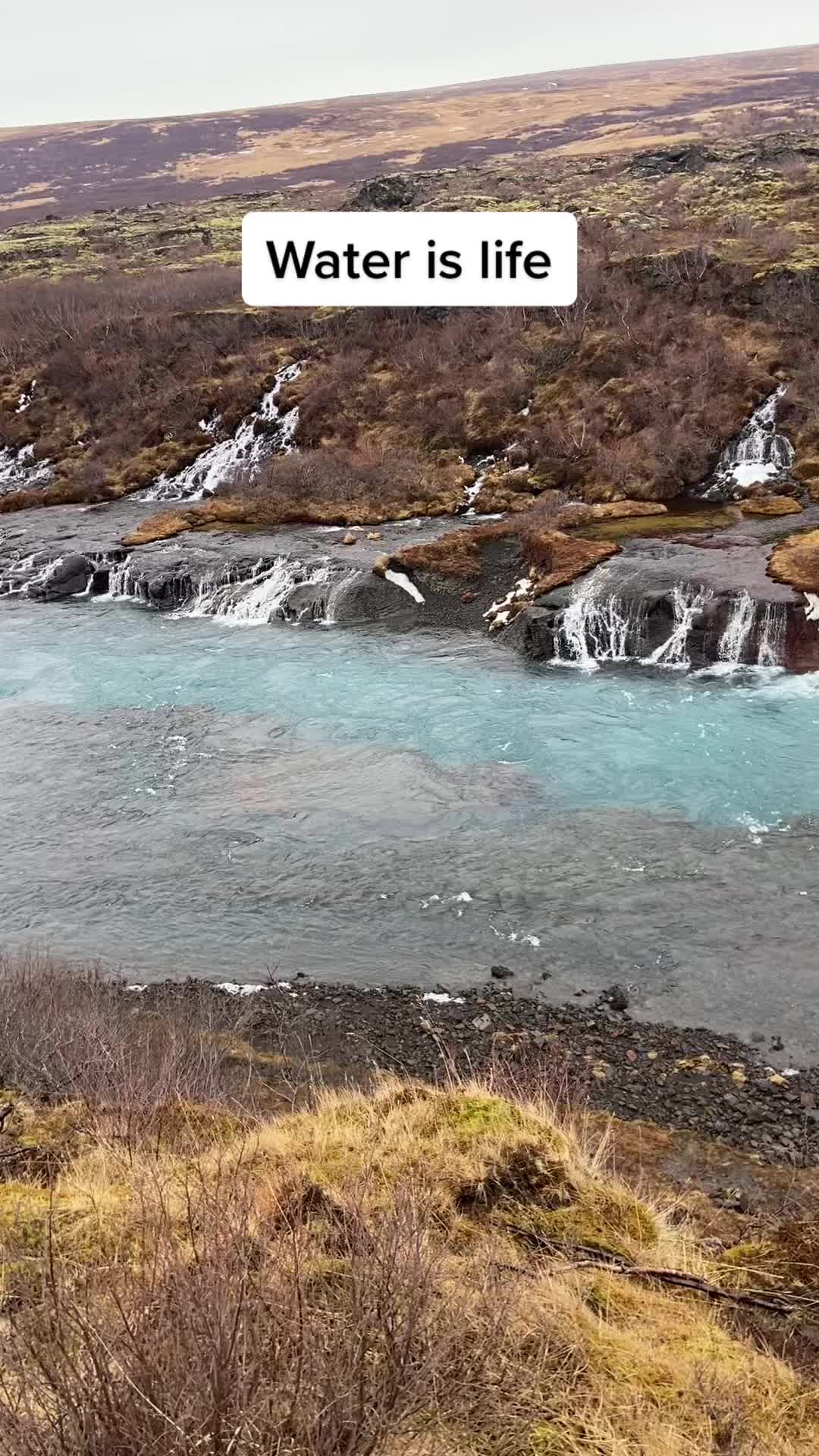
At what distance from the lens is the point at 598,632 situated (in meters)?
25.2

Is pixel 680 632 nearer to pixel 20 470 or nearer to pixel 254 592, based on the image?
pixel 254 592

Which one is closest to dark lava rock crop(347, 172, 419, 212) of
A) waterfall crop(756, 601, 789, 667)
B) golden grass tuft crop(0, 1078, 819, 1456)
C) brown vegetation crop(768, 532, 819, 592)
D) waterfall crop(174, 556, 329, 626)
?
waterfall crop(174, 556, 329, 626)

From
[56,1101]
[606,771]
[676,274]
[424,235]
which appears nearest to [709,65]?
[676,274]

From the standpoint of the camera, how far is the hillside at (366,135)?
9900cm

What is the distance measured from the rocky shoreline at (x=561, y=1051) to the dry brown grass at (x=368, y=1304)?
7.98 ft

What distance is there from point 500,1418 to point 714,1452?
3.19ft

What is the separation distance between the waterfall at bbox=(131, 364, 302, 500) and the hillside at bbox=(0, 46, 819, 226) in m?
44.8

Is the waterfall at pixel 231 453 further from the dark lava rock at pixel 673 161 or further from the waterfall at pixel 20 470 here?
the dark lava rock at pixel 673 161

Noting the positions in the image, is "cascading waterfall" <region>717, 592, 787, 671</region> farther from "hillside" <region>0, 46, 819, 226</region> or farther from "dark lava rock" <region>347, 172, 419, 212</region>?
"hillside" <region>0, 46, 819, 226</region>

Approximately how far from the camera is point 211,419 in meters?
46.3

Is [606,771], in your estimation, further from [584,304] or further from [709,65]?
[709,65]

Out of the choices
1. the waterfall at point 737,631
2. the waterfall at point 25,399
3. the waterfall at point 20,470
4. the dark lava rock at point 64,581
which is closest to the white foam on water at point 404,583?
the waterfall at point 737,631

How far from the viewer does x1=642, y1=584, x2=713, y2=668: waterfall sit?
2417 cm

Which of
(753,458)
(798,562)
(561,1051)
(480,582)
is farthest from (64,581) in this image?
(561,1051)
